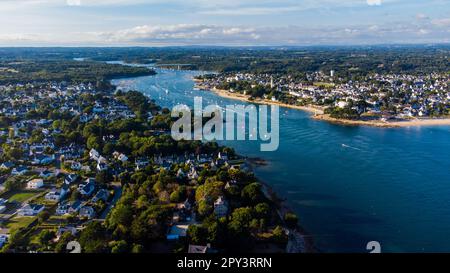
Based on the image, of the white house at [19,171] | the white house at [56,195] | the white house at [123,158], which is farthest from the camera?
the white house at [123,158]

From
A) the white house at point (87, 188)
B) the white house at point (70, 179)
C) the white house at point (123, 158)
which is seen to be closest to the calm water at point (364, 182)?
the white house at point (123, 158)

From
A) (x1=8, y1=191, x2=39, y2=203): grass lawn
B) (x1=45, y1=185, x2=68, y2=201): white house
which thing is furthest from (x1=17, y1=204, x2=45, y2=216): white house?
(x1=8, y1=191, x2=39, y2=203): grass lawn

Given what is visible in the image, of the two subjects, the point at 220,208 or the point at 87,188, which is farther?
the point at 87,188

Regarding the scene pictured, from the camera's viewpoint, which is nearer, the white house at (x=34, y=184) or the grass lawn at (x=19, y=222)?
the grass lawn at (x=19, y=222)

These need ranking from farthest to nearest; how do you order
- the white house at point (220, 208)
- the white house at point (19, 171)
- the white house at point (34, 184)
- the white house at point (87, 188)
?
the white house at point (19, 171) < the white house at point (34, 184) < the white house at point (87, 188) < the white house at point (220, 208)

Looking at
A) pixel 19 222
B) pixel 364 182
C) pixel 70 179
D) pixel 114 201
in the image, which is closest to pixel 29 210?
pixel 19 222

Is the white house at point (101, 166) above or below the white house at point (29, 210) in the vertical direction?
above

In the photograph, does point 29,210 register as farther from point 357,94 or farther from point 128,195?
point 357,94

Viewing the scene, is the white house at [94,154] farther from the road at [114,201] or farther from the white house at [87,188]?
the road at [114,201]
